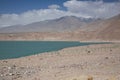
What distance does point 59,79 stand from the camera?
43.3 ft

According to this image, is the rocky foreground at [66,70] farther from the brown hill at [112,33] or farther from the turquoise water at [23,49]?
the brown hill at [112,33]

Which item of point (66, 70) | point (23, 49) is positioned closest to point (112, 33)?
point (23, 49)

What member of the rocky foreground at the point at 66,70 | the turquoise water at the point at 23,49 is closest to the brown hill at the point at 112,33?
the turquoise water at the point at 23,49

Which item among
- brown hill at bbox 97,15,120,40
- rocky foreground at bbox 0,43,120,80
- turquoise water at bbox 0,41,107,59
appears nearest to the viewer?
rocky foreground at bbox 0,43,120,80

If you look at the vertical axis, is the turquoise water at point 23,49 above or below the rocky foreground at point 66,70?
below

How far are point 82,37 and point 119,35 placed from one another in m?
31.6

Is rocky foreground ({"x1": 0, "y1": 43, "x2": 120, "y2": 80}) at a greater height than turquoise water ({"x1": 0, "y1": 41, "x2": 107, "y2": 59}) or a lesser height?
greater

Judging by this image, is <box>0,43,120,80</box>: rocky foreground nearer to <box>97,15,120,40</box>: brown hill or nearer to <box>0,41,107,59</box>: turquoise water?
<box>0,41,107,59</box>: turquoise water

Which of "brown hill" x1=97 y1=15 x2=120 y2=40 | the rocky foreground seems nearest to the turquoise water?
the rocky foreground

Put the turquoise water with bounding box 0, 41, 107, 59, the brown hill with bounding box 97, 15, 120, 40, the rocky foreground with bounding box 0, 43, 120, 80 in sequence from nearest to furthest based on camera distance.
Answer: the rocky foreground with bounding box 0, 43, 120, 80 < the turquoise water with bounding box 0, 41, 107, 59 < the brown hill with bounding box 97, 15, 120, 40

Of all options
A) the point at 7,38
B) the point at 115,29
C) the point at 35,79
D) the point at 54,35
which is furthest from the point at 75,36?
the point at 35,79

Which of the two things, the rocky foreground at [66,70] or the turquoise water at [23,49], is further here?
the turquoise water at [23,49]

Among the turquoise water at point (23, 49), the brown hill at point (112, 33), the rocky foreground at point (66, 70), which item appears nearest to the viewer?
the rocky foreground at point (66, 70)

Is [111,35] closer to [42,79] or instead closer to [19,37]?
[19,37]
